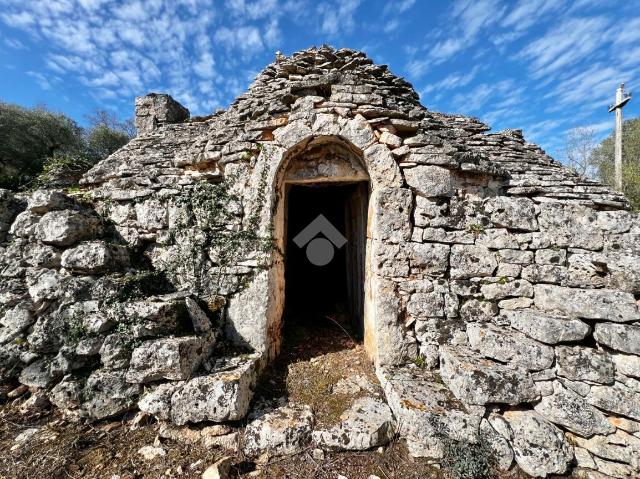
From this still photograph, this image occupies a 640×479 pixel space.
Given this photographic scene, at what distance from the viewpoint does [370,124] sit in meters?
3.53

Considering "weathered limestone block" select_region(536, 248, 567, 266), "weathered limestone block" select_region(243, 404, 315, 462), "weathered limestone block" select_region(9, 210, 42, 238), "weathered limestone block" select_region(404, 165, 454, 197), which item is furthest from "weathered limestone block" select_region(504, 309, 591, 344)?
"weathered limestone block" select_region(9, 210, 42, 238)

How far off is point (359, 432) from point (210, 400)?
1554mm

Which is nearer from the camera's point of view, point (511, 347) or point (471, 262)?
point (511, 347)

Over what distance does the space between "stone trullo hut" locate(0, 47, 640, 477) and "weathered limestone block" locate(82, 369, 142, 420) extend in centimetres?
A: 1

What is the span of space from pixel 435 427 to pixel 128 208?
4726mm

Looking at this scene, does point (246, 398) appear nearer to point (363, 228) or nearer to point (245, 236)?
point (245, 236)

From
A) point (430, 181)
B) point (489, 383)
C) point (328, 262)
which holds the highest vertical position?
point (430, 181)

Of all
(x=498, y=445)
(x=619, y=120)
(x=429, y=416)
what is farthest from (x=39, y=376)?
(x=619, y=120)

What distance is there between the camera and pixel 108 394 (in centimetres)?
281

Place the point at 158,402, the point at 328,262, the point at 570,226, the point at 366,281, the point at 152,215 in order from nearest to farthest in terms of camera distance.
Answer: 1. the point at 158,402
2. the point at 570,226
3. the point at 152,215
4. the point at 366,281
5. the point at 328,262

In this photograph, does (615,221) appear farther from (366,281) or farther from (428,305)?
(366,281)

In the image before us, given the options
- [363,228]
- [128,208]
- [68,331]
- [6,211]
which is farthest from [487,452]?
[6,211]

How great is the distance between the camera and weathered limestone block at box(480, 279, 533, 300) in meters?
3.24

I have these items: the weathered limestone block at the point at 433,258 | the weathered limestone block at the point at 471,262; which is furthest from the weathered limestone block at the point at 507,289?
the weathered limestone block at the point at 433,258
